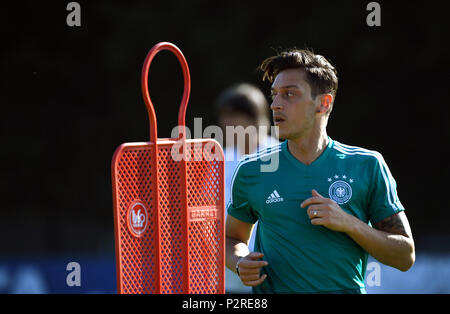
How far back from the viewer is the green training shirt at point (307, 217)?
7.27 feet

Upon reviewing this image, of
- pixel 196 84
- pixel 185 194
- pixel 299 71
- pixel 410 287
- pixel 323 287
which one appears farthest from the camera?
pixel 196 84

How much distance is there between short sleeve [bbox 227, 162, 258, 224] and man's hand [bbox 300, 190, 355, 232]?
38 centimetres

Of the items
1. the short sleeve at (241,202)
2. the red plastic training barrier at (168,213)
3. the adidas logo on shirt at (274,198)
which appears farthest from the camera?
the short sleeve at (241,202)

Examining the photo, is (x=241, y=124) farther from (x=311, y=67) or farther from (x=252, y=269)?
(x=252, y=269)

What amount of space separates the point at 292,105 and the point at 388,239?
1.94ft

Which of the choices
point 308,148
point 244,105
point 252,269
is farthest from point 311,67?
point 244,105

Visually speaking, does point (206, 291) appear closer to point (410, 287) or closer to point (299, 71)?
point (299, 71)

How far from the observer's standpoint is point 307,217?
225cm

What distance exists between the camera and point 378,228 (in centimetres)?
225

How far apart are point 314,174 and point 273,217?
0.72 ft

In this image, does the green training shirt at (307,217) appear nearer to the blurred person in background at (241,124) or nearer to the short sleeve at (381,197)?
the short sleeve at (381,197)

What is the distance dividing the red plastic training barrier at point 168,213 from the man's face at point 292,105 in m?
0.31

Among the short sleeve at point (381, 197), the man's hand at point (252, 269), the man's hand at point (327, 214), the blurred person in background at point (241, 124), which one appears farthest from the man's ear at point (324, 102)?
the blurred person in background at point (241, 124)
